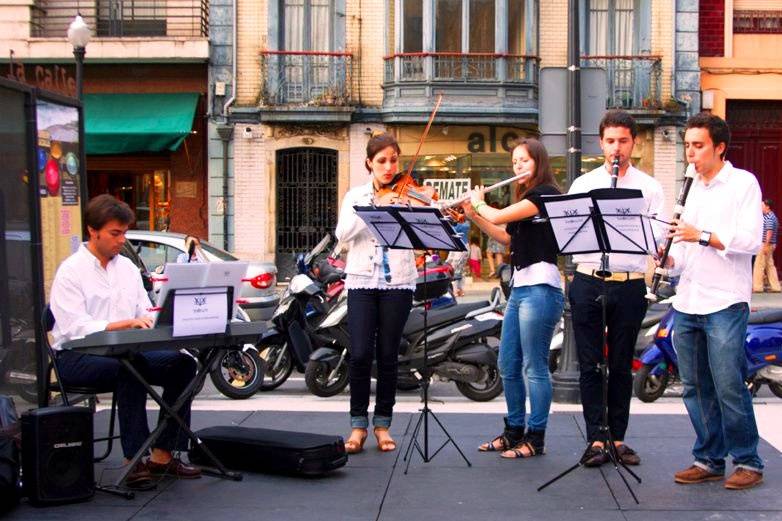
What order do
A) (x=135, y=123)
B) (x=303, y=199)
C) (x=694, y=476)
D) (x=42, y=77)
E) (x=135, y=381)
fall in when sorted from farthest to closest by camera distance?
(x=303, y=199), (x=135, y=123), (x=42, y=77), (x=694, y=476), (x=135, y=381)

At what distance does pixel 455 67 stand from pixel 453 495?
18.1 m

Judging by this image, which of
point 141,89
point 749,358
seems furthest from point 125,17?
point 749,358

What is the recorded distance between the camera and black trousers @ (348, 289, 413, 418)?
23.6 ft

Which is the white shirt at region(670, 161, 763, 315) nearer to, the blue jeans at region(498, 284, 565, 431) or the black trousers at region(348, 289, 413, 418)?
the blue jeans at region(498, 284, 565, 431)

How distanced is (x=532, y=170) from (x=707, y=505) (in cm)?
217

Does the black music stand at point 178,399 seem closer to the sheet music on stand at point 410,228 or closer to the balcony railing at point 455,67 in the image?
the sheet music on stand at point 410,228

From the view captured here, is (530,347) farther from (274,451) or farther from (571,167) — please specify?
(571,167)

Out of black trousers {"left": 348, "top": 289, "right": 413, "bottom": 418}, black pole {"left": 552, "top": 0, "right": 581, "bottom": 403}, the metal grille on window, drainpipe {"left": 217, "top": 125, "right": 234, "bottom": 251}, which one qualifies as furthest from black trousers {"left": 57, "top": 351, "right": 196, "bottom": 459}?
drainpipe {"left": 217, "top": 125, "right": 234, "bottom": 251}

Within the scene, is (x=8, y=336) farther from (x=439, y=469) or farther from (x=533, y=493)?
(x=533, y=493)

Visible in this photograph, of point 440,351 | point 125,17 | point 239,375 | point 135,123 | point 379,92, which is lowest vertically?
point 239,375

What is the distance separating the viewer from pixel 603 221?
6094 millimetres

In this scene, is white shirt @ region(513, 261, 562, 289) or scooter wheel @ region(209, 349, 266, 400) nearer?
white shirt @ region(513, 261, 562, 289)

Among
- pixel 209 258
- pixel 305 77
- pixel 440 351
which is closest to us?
pixel 440 351

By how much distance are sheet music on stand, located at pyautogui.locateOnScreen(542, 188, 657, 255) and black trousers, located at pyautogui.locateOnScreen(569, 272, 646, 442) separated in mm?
448
